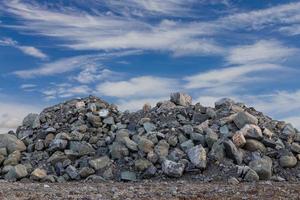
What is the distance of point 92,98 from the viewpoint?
29.8 meters

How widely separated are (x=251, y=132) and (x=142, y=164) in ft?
16.9

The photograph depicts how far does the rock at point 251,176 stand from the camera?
2081cm

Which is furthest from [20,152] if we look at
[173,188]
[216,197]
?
[216,197]

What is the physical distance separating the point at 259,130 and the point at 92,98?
32.8 feet

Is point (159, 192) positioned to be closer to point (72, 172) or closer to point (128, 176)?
point (128, 176)

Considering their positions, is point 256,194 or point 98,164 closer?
point 256,194

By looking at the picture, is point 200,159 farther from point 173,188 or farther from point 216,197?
point 216,197

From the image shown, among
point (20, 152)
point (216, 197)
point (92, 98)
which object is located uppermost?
point (92, 98)

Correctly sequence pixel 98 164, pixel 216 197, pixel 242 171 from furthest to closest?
pixel 98 164 → pixel 242 171 → pixel 216 197

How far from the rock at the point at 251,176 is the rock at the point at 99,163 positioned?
5808mm

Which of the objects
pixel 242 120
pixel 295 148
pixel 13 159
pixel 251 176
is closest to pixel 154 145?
pixel 242 120

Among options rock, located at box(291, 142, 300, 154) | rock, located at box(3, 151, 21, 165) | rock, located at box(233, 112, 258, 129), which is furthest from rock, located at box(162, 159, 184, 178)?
rock, located at box(3, 151, 21, 165)

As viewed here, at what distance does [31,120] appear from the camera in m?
28.9

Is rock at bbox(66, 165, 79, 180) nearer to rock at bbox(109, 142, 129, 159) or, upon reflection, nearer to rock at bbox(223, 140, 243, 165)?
rock at bbox(109, 142, 129, 159)
